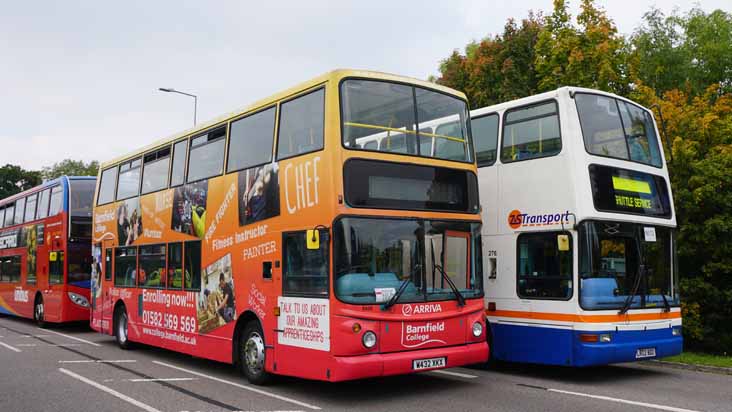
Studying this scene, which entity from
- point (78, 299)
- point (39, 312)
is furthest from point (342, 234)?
point (39, 312)

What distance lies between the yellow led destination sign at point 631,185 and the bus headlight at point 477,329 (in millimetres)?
3210

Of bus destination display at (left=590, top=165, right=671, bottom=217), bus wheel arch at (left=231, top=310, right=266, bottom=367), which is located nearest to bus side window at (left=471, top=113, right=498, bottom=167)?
bus destination display at (left=590, top=165, right=671, bottom=217)

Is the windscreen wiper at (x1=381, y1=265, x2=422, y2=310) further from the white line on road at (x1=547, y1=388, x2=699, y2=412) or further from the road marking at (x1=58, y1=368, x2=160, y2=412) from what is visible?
the road marking at (x1=58, y1=368, x2=160, y2=412)

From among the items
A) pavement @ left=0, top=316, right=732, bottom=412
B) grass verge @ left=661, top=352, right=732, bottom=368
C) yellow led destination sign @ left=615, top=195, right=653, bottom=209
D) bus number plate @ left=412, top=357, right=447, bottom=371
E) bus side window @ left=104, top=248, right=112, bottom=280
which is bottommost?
grass verge @ left=661, top=352, right=732, bottom=368

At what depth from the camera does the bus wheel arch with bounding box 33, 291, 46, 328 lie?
72.6 ft

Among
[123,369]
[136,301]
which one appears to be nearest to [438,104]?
[123,369]

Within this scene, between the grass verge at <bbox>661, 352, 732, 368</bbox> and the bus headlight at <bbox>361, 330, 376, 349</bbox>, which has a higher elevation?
the bus headlight at <bbox>361, 330, 376, 349</bbox>

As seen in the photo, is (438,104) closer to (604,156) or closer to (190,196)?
(604,156)

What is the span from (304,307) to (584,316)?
414 centimetres

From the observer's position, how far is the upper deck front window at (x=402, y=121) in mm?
9484

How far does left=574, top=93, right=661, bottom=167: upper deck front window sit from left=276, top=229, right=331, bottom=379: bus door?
4676mm

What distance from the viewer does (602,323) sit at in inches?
416

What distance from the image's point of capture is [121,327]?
1611cm

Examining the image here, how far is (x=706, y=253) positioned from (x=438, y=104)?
923cm
